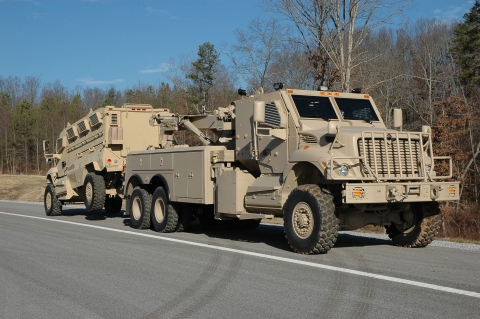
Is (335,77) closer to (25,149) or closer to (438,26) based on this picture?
(438,26)

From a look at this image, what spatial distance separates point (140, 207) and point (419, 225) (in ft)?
23.3

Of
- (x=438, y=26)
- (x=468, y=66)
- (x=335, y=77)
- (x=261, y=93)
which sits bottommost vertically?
(x=261, y=93)

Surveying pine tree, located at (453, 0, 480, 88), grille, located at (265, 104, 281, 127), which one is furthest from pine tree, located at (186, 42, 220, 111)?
grille, located at (265, 104, 281, 127)

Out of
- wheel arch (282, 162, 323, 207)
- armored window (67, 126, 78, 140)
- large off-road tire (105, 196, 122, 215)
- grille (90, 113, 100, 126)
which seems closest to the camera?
wheel arch (282, 162, 323, 207)

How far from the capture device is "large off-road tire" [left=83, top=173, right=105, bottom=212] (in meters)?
16.6

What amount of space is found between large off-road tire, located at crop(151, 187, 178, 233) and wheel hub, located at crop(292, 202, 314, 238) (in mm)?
4377

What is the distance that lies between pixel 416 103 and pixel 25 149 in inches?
2049

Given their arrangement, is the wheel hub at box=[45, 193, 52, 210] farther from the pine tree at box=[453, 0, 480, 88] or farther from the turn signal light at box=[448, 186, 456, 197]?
the pine tree at box=[453, 0, 480, 88]

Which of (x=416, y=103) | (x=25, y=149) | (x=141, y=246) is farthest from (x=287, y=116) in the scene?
(x=25, y=149)

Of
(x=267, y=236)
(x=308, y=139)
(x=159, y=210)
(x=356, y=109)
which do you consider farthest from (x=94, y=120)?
(x=308, y=139)

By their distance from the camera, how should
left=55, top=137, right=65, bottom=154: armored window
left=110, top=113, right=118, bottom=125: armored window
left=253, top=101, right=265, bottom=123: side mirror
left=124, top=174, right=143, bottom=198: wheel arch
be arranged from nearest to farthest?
left=253, top=101, right=265, bottom=123: side mirror, left=124, top=174, right=143, bottom=198: wheel arch, left=110, top=113, right=118, bottom=125: armored window, left=55, top=137, right=65, bottom=154: armored window

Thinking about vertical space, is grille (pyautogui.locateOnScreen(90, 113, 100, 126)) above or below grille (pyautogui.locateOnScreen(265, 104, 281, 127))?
above

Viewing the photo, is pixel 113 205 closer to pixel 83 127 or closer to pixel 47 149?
pixel 83 127

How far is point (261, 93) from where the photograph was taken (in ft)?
38.0
